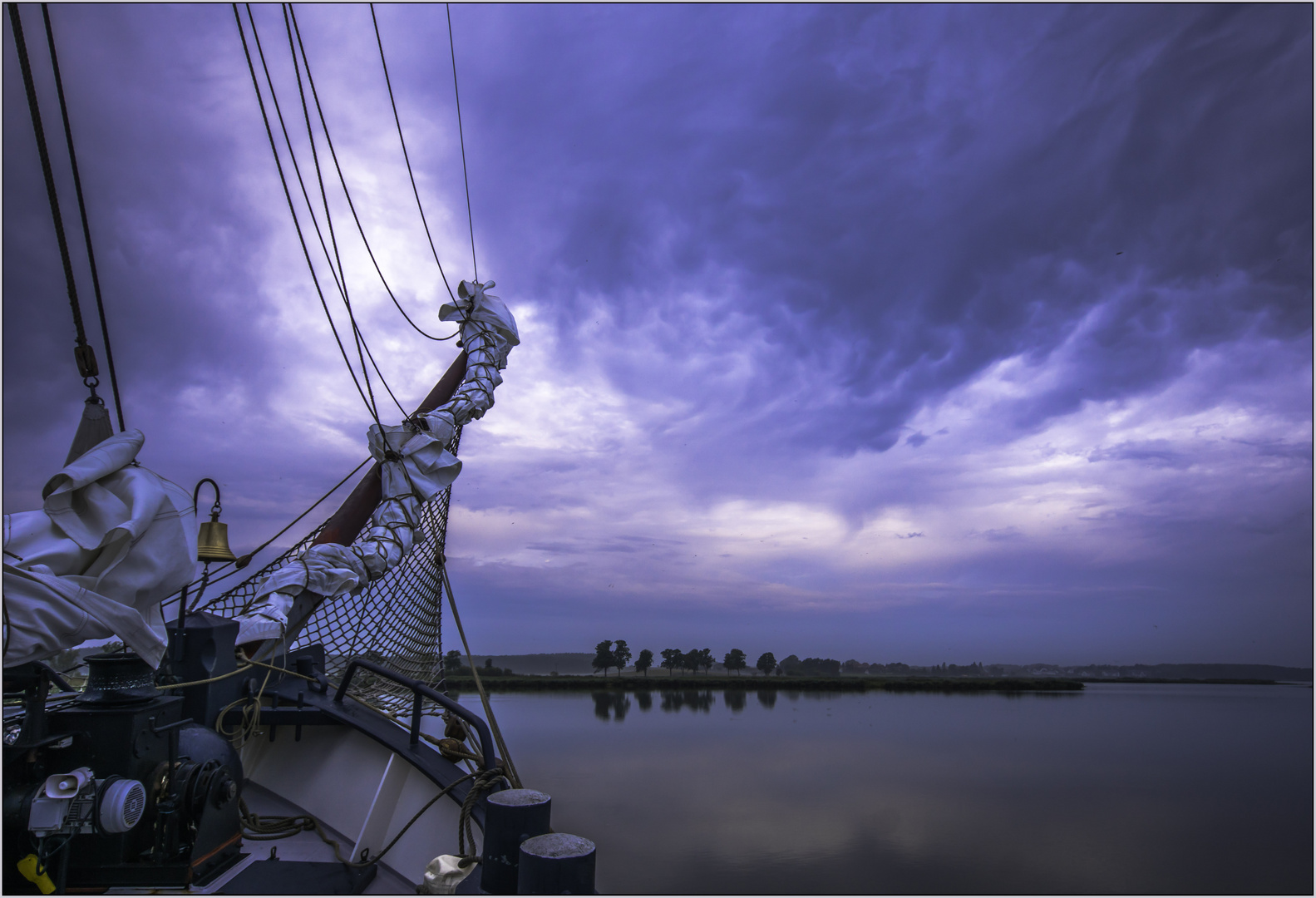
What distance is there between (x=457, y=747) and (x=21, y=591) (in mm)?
2477

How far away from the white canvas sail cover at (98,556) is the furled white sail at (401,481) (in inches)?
69.5

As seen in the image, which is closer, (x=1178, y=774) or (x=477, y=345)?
(x=477, y=345)

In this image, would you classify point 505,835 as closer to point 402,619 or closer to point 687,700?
point 402,619

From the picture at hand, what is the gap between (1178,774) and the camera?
2645 centimetres

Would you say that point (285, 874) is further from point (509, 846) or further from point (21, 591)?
point (21, 591)

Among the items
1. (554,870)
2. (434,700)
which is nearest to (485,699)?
(434,700)

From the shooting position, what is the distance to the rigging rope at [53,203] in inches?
88.3

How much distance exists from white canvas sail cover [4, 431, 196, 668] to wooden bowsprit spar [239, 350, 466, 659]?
186 centimetres

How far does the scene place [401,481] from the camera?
5.18 metres

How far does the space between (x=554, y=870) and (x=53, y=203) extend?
2.87 metres

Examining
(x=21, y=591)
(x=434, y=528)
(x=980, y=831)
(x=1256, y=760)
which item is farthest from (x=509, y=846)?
(x=1256, y=760)

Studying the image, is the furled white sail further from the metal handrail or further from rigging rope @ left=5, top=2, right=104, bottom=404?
rigging rope @ left=5, top=2, right=104, bottom=404

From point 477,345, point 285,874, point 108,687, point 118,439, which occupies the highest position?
point 477,345

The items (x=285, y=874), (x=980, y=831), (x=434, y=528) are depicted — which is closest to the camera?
(x=285, y=874)
